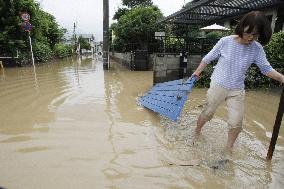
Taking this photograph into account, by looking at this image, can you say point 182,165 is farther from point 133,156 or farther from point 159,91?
point 159,91

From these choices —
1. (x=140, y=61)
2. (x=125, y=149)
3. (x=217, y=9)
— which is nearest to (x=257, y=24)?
(x=125, y=149)

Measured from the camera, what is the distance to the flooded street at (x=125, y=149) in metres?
3.12

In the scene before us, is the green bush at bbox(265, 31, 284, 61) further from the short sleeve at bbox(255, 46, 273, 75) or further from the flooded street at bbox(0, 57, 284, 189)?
the short sleeve at bbox(255, 46, 273, 75)

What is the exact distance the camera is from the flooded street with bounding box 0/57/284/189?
312cm

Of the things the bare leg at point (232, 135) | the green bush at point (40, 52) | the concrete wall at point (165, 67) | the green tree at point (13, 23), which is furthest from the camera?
the green bush at point (40, 52)

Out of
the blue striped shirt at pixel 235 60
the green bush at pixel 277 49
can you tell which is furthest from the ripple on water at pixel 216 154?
the green bush at pixel 277 49

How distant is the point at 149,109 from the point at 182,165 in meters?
2.88

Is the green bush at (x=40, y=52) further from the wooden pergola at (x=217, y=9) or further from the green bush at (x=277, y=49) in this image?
the green bush at (x=277, y=49)

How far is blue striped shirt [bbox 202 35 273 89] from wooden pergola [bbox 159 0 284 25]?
5974 millimetres

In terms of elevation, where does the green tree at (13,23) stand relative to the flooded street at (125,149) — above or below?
above

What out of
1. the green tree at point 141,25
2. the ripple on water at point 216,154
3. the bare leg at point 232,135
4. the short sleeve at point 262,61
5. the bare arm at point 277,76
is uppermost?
the green tree at point 141,25

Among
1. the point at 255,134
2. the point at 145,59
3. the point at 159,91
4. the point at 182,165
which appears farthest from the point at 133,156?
the point at 145,59

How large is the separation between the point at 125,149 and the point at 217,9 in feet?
33.3

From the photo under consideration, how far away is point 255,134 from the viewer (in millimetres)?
4816
